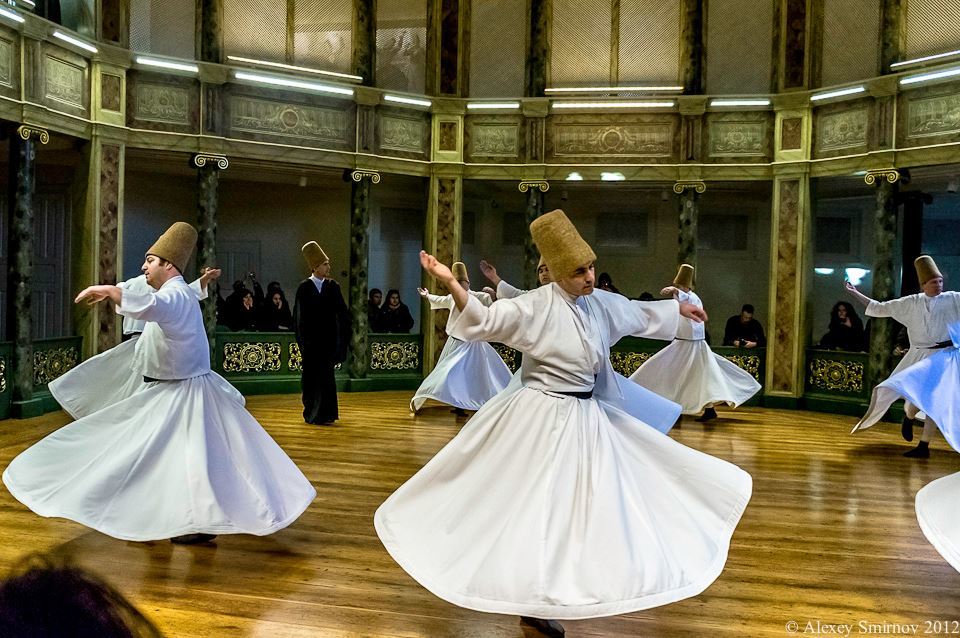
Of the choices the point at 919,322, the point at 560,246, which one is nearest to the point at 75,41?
the point at 560,246

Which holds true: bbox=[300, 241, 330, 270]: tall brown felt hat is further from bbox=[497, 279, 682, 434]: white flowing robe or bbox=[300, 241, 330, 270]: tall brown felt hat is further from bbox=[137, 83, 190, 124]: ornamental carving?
bbox=[497, 279, 682, 434]: white flowing robe

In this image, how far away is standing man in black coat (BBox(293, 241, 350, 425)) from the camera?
8672 millimetres

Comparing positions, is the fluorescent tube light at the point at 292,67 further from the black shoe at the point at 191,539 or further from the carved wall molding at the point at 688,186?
the black shoe at the point at 191,539

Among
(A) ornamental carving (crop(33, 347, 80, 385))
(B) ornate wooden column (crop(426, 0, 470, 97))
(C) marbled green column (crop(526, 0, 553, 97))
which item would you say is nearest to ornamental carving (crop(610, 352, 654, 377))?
(C) marbled green column (crop(526, 0, 553, 97))

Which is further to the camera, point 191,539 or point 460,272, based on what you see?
point 460,272

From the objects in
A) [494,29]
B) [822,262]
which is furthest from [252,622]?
[822,262]

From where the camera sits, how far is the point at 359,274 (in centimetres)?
1156

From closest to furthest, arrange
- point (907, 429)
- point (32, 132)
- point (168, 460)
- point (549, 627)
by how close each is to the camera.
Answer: point (549, 627) < point (168, 460) < point (907, 429) < point (32, 132)

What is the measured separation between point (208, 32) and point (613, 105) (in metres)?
5.07

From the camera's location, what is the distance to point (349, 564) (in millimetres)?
4312

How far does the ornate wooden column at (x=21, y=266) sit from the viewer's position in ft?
28.3

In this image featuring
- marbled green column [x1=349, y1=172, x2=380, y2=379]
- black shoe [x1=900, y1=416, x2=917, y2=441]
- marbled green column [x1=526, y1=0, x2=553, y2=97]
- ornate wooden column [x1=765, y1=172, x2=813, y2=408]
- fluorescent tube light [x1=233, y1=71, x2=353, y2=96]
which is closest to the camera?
black shoe [x1=900, y1=416, x2=917, y2=441]

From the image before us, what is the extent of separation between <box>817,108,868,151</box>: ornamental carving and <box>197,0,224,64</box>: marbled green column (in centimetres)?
728

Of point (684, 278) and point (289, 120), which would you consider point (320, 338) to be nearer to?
point (289, 120)
